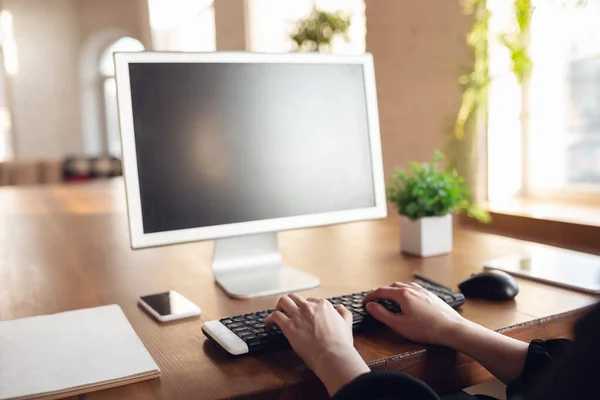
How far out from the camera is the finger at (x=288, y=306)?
86 cm

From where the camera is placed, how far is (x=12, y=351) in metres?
0.86

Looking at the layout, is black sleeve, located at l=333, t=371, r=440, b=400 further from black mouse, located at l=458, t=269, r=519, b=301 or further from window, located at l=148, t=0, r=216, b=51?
window, located at l=148, t=0, r=216, b=51

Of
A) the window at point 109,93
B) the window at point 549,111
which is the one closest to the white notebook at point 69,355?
the window at point 549,111

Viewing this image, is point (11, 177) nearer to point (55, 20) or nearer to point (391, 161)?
point (55, 20)

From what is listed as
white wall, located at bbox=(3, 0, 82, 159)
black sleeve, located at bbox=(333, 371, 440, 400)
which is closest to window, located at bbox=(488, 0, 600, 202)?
black sleeve, located at bbox=(333, 371, 440, 400)

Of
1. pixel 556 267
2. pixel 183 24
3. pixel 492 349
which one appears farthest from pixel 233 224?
pixel 183 24

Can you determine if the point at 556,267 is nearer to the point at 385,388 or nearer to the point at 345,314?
the point at 345,314

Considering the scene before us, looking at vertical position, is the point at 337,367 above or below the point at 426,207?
below

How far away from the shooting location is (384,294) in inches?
37.3

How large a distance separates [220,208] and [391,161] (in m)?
2.26

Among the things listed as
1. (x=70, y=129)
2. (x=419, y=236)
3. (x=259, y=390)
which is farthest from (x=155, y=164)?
(x=70, y=129)

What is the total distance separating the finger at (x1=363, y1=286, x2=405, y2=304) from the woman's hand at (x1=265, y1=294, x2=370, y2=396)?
0.07 metres

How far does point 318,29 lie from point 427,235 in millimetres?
2348

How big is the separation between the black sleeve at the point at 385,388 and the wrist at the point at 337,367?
0.02 m
